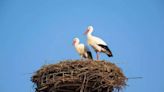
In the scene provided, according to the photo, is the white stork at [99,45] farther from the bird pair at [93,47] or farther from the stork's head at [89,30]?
the stork's head at [89,30]

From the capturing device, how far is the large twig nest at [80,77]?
35.1ft

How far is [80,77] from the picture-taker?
10.7 metres

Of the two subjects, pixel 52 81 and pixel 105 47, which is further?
pixel 105 47

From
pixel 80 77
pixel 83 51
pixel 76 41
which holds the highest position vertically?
pixel 76 41

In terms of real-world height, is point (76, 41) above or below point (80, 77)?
above

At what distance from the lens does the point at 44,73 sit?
36.4 ft

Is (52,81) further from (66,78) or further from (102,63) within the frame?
(102,63)

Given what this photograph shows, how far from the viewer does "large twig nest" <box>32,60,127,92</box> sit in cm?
1070

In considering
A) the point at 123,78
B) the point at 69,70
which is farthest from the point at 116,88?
the point at 69,70

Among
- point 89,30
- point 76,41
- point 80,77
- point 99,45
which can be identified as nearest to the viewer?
point 80,77

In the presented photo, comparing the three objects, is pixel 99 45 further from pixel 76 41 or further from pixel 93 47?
pixel 76 41

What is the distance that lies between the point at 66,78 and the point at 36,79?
944mm

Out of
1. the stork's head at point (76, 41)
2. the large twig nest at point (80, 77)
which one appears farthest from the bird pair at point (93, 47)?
the large twig nest at point (80, 77)

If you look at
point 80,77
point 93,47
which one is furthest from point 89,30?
point 80,77
